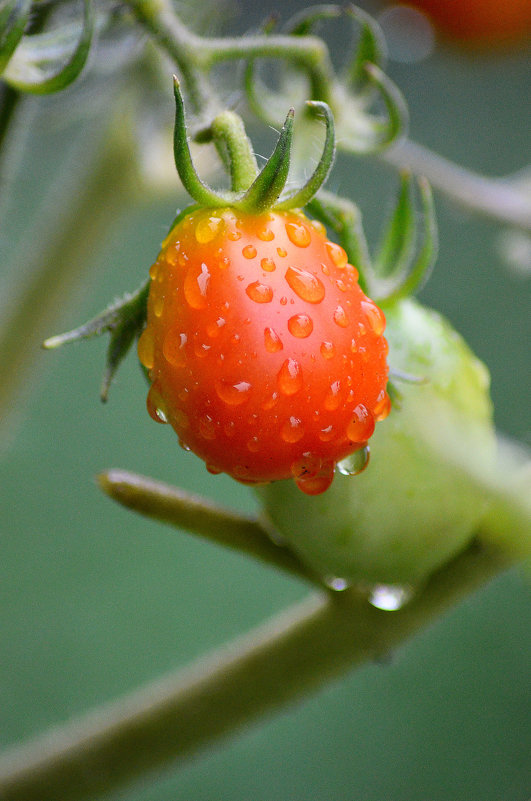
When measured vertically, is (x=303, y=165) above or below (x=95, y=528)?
above

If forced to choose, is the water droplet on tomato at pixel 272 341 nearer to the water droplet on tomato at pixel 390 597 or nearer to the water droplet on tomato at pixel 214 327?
the water droplet on tomato at pixel 214 327

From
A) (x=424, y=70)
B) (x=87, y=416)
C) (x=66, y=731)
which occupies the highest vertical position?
(x=66, y=731)

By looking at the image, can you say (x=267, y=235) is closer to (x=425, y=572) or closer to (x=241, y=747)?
(x=425, y=572)

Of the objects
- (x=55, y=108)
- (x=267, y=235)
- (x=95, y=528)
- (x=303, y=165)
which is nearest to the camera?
(x=267, y=235)

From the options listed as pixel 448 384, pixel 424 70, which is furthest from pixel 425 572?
pixel 424 70

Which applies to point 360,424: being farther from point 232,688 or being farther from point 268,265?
point 232,688

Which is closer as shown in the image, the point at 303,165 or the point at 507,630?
the point at 303,165

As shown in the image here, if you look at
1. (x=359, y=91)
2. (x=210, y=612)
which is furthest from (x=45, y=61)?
(x=210, y=612)
